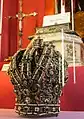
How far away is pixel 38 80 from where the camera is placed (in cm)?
48

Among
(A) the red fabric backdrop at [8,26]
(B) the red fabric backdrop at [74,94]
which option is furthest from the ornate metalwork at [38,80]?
(A) the red fabric backdrop at [8,26]

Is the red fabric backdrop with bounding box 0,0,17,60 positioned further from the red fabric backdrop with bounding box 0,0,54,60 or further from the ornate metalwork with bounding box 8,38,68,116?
the ornate metalwork with bounding box 8,38,68,116

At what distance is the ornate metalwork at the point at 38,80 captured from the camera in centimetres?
48

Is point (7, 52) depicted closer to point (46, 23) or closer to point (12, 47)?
point (12, 47)

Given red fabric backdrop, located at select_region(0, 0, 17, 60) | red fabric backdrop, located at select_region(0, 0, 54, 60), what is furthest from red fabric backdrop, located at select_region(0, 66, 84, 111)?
red fabric backdrop, located at select_region(0, 0, 17, 60)

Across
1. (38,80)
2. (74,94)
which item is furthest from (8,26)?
(38,80)

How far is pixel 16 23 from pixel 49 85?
870 millimetres

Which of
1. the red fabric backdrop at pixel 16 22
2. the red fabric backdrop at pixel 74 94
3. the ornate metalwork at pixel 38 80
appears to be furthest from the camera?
the red fabric backdrop at pixel 16 22

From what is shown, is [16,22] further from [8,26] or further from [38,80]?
[38,80]


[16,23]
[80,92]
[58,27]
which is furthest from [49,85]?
[16,23]

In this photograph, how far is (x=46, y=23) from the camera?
1.02m

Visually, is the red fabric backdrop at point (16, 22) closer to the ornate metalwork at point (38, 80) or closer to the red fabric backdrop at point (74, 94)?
the red fabric backdrop at point (74, 94)

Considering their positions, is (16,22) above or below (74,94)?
above

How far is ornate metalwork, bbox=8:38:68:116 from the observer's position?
48 cm
